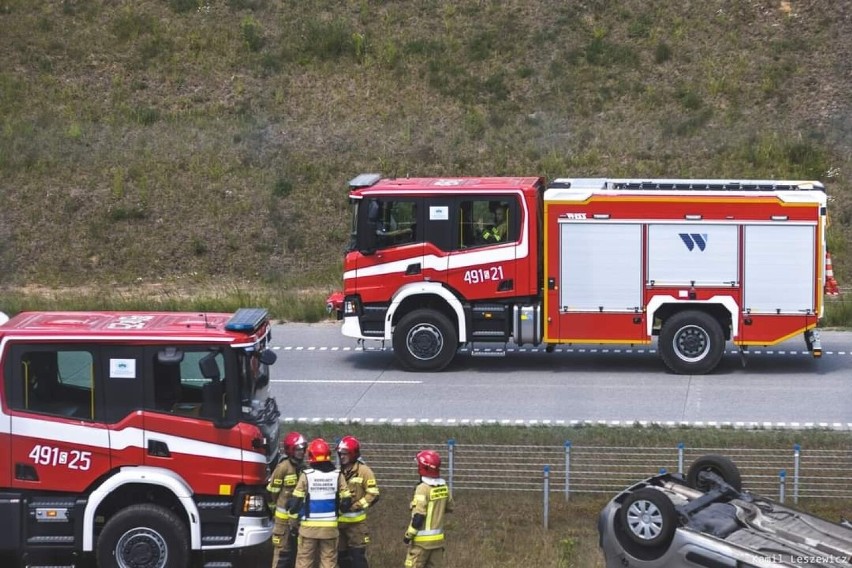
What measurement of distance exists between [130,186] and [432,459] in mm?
24682

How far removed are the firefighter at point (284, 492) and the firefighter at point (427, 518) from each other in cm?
109

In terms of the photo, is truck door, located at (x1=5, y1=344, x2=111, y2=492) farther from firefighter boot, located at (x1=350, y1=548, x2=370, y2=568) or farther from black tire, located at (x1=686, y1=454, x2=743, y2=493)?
black tire, located at (x1=686, y1=454, x2=743, y2=493)

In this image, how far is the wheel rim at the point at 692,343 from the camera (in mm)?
20078

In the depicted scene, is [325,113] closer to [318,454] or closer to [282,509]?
[282,509]

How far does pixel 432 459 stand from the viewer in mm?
10531

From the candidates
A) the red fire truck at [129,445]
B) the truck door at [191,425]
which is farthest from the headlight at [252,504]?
the truck door at [191,425]

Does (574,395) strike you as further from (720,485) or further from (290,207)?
(290,207)

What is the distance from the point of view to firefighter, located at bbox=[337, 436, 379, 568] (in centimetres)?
1083

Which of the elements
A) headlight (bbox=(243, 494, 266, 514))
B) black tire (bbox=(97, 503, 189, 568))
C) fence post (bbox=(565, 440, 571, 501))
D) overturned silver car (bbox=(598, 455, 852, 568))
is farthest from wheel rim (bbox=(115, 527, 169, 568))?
fence post (bbox=(565, 440, 571, 501))

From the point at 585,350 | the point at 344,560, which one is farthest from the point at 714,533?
the point at 585,350

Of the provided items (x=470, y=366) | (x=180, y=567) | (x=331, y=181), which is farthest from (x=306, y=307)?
(x=180, y=567)

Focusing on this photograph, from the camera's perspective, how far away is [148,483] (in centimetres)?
1100

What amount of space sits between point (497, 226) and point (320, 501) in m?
10.1

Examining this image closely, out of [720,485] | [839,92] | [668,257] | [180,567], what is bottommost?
[180,567]
